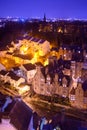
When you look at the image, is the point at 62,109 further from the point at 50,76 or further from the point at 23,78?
the point at 23,78

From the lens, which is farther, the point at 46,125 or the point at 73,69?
the point at 73,69

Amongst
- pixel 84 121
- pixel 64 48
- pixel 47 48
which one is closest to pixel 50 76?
pixel 84 121

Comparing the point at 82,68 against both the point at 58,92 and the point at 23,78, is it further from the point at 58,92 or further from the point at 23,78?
the point at 23,78

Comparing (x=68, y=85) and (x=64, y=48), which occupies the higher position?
(x=64, y=48)

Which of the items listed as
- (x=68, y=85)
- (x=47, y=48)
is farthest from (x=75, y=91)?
(x=47, y=48)

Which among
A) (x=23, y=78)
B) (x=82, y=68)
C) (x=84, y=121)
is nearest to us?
(x=84, y=121)

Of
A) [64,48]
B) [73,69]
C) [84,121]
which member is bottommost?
[84,121]

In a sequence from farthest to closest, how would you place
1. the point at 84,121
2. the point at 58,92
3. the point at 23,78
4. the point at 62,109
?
the point at 23,78 < the point at 58,92 < the point at 62,109 < the point at 84,121
